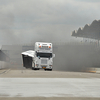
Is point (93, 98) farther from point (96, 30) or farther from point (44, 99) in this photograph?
point (96, 30)

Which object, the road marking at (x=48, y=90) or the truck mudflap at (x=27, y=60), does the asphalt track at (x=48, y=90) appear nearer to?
the road marking at (x=48, y=90)

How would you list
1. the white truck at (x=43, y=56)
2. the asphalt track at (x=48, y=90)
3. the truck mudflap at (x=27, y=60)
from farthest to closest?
the truck mudflap at (x=27, y=60) → the white truck at (x=43, y=56) → the asphalt track at (x=48, y=90)

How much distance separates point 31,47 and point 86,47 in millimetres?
Result: 53359

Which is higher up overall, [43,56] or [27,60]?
[43,56]

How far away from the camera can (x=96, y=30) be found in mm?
83250

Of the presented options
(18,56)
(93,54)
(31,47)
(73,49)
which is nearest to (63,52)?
(73,49)

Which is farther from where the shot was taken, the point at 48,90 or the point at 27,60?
the point at 27,60

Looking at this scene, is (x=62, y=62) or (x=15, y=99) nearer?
(x=15, y=99)

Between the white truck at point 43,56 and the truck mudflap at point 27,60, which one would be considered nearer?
the white truck at point 43,56

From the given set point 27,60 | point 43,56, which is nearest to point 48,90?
point 43,56

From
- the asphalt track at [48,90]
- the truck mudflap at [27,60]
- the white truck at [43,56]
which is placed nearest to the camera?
the asphalt track at [48,90]

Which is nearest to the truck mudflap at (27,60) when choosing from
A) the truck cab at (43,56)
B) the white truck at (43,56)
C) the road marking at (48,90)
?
the white truck at (43,56)

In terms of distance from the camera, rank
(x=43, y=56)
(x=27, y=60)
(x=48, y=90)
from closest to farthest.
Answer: (x=48, y=90), (x=43, y=56), (x=27, y=60)

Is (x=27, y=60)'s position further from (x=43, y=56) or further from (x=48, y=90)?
(x=48, y=90)
